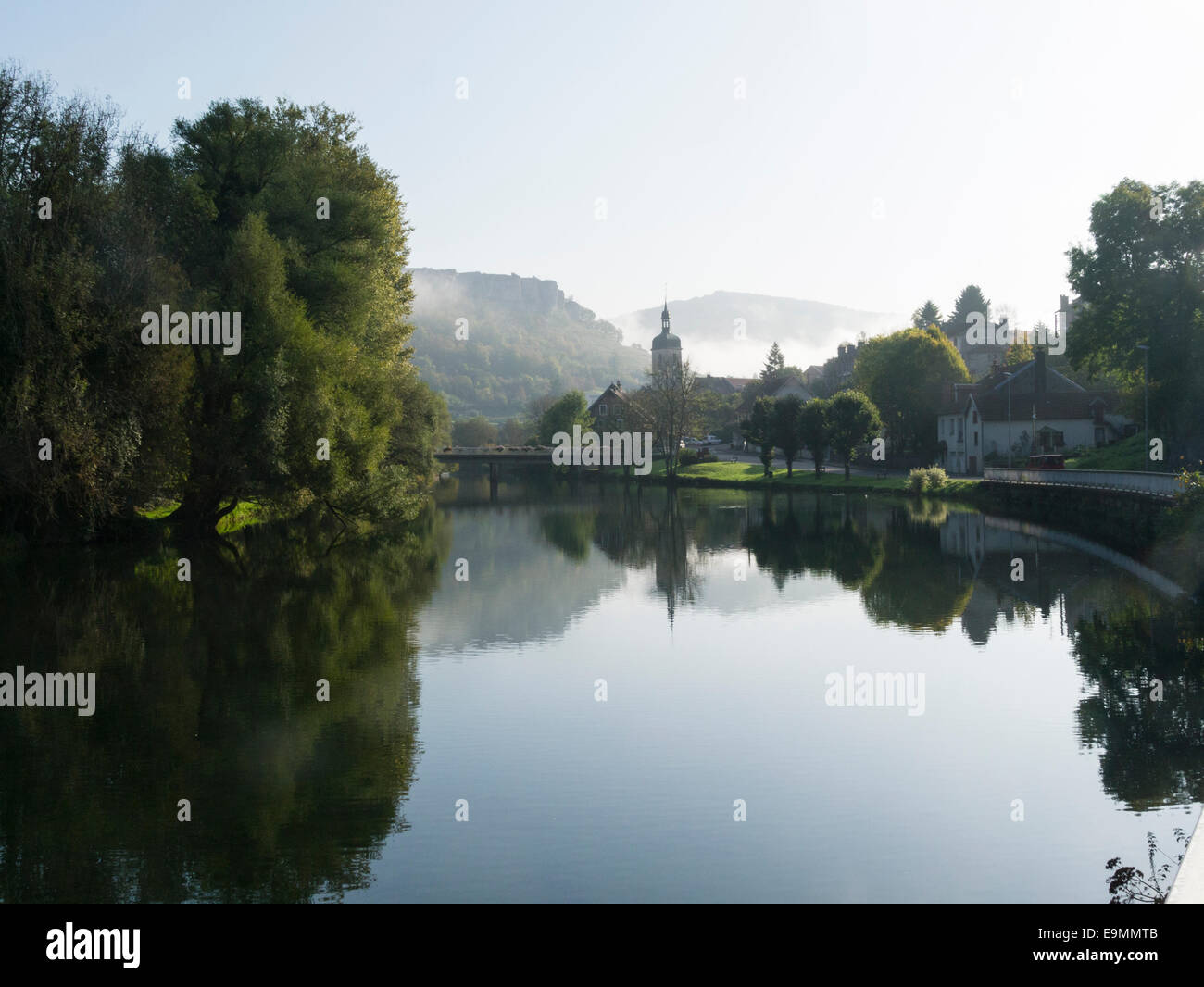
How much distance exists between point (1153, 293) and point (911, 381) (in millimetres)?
46376

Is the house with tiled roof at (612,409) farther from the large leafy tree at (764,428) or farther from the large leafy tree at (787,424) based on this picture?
the large leafy tree at (787,424)

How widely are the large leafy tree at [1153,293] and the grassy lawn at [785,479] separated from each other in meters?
15.2

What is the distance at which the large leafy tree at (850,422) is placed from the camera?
89562 millimetres

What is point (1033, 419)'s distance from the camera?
87.1 m

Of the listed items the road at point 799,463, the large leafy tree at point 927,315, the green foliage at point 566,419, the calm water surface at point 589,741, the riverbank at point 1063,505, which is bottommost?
the calm water surface at point 589,741

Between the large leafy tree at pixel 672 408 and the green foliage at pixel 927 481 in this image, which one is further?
the large leafy tree at pixel 672 408

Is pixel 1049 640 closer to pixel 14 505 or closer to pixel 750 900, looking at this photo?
pixel 750 900

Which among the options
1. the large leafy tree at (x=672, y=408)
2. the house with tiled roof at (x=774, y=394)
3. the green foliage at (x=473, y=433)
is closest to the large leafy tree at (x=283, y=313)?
the large leafy tree at (x=672, y=408)

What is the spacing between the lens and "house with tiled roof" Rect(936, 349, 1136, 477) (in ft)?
291

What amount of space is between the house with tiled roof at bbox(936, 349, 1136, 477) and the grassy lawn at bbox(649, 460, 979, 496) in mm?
8137

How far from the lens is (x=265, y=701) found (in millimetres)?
18703

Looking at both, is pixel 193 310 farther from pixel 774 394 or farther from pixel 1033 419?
pixel 774 394
